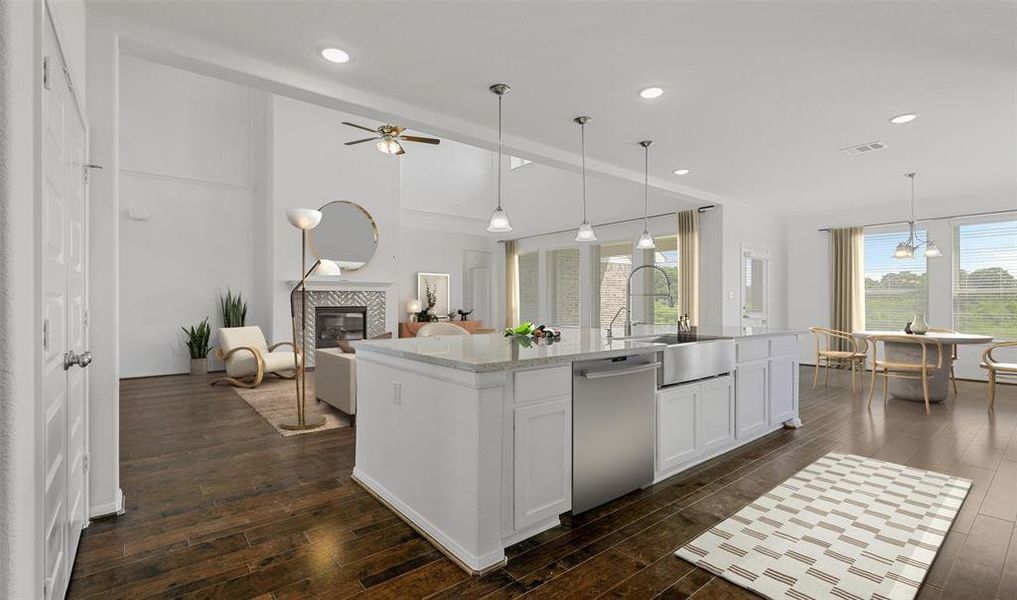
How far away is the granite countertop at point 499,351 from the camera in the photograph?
208 cm

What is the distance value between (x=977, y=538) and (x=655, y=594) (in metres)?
1.72

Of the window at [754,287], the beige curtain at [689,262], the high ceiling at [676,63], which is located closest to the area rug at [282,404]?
the high ceiling at [676,63]

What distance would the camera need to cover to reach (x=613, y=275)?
875cm

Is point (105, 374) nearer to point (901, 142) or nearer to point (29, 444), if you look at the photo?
point (29, 444)

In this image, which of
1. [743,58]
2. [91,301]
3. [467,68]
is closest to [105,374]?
[91,301]

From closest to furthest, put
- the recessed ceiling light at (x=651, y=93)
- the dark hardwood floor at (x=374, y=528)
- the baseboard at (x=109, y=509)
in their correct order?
the dark hardwood floor at (x=374, y=528)
the baseboard at (x=109, y=509)
the recessed ceiling light at (x=651, y=93)

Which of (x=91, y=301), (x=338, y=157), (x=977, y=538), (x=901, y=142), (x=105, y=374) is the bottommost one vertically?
(x=977, y=538)

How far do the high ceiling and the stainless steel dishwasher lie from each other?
1.82 m

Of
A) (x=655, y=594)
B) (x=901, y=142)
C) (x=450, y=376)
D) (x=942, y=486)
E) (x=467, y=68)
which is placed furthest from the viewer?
(x=901, y=142)

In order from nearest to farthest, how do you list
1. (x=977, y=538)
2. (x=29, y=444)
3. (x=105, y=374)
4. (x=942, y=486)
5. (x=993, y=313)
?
(x=29, y=444) → (x=977, y=538) → (x=105, y=374) → (x=942, y=486) → (x=993, y=313)

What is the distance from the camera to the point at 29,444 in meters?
1.13

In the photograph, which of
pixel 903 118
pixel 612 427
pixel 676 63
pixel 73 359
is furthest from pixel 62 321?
pixel 903 118

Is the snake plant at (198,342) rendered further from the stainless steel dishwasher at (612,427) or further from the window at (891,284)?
the window at (891,284)

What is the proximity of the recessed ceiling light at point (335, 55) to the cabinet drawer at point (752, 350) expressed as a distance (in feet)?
10.8
